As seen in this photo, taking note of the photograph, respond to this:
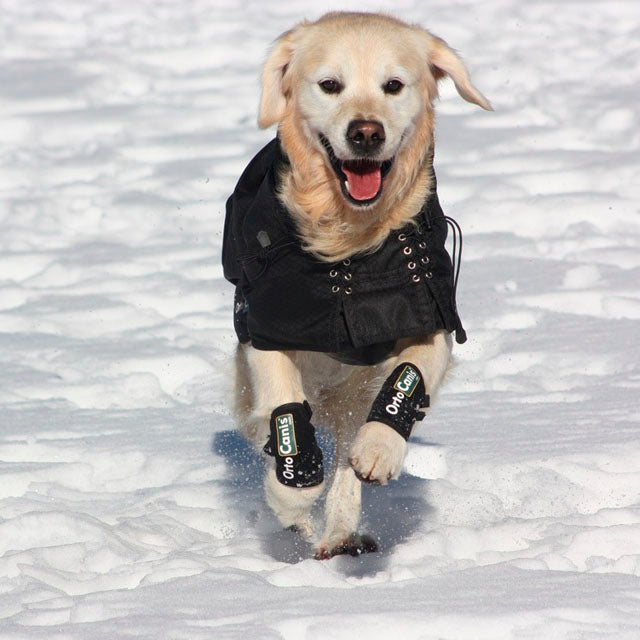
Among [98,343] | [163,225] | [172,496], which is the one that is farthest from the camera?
[163,225]

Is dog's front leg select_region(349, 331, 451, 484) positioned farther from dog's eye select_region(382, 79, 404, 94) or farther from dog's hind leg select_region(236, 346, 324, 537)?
dog's eye select_region(382, 79, 404, 94)

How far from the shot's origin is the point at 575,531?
2984 mm

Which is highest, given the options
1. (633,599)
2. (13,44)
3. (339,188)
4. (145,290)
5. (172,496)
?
(339,188)

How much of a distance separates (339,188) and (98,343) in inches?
87.5

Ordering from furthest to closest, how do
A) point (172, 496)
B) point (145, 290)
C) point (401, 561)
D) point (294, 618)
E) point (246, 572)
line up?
point (145, 290), point (172, 496), point (401, 561), point (246, 572), point (294, 618)

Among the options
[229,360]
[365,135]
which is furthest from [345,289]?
[229,360]

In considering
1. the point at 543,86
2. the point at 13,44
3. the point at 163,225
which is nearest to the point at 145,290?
the point at 163,225

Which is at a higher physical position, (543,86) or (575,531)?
(575,531)

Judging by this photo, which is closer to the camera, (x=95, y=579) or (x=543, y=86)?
(x=95, y=579)

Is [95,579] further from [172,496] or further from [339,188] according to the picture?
[339,188]

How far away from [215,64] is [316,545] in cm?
698

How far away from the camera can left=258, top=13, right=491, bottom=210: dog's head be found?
3.06 meters

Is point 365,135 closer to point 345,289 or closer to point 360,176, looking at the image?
point 360,176

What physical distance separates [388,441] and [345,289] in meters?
0.47
